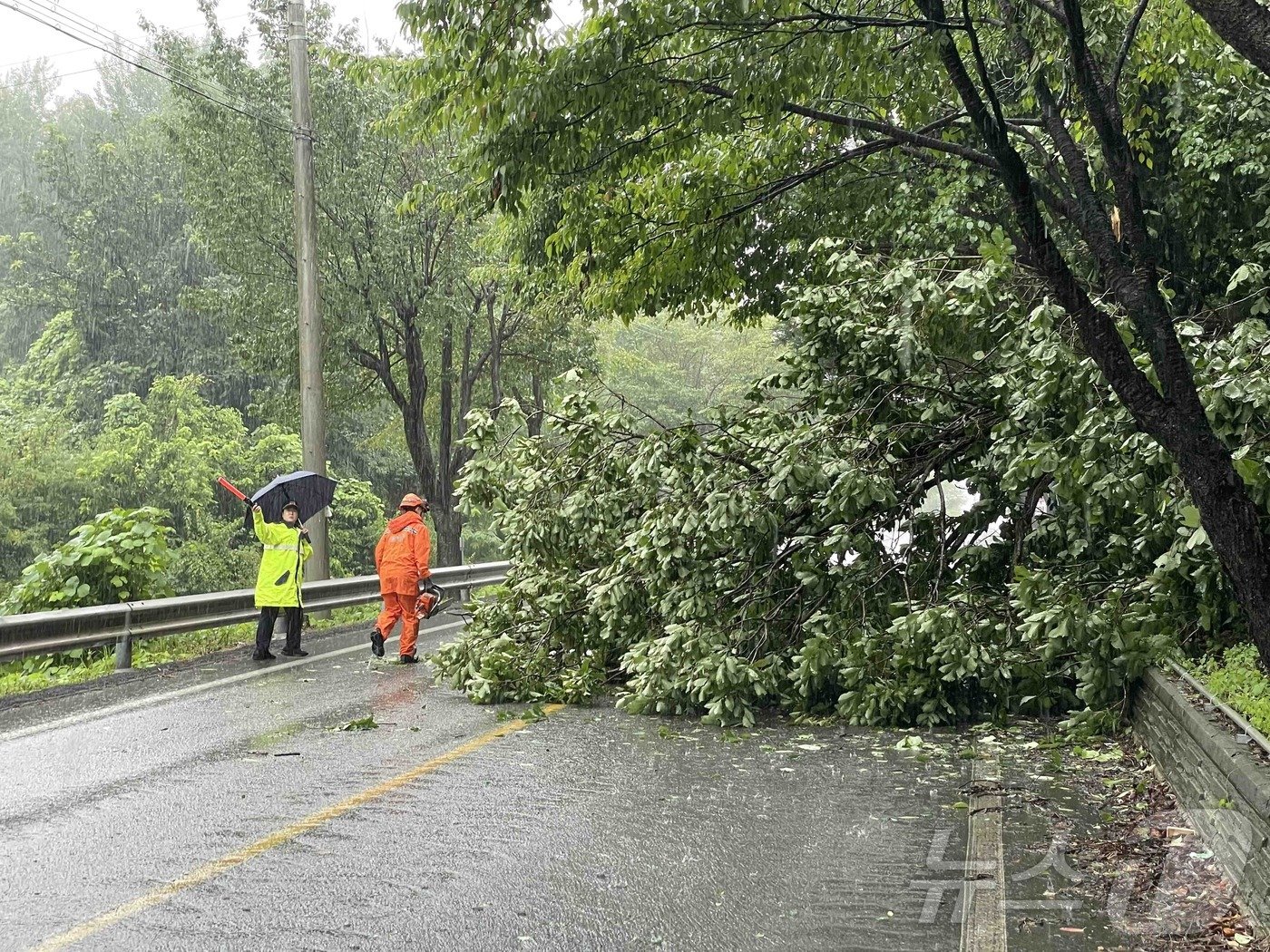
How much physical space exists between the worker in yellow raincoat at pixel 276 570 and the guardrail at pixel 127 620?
0.74 meters

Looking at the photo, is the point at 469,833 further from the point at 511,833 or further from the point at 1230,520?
the point at 1230,520

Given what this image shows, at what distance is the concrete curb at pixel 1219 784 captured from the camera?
4.95 meters

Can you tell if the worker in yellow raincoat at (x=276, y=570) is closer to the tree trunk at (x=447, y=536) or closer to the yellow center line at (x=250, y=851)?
the yellow center line at (x=250, y=851)

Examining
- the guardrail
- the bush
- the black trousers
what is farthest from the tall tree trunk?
the bush

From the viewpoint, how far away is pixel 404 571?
1344 cm

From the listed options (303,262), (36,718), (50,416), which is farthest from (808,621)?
(50,416)

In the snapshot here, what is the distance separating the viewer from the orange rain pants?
528 inches

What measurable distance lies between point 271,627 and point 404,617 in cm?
145

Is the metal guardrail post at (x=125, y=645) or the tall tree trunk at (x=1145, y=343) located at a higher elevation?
the tall tree trunk at (x=1145, y=343)

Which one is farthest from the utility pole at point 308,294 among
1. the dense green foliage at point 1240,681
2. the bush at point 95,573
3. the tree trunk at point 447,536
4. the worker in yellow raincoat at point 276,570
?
the dense green foliage at point 1240,681

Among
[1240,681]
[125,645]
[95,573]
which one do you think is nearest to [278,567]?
[125,645]

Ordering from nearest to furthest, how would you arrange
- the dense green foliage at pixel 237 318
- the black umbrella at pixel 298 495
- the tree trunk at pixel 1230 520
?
the tree trunk at pixel 1230 520 → the black umbrella at pixel 298 495 → the dense green foliage at pixel 237 318

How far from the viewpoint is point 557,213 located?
680 inches

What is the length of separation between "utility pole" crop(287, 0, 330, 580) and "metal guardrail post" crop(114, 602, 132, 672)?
14.5ft
